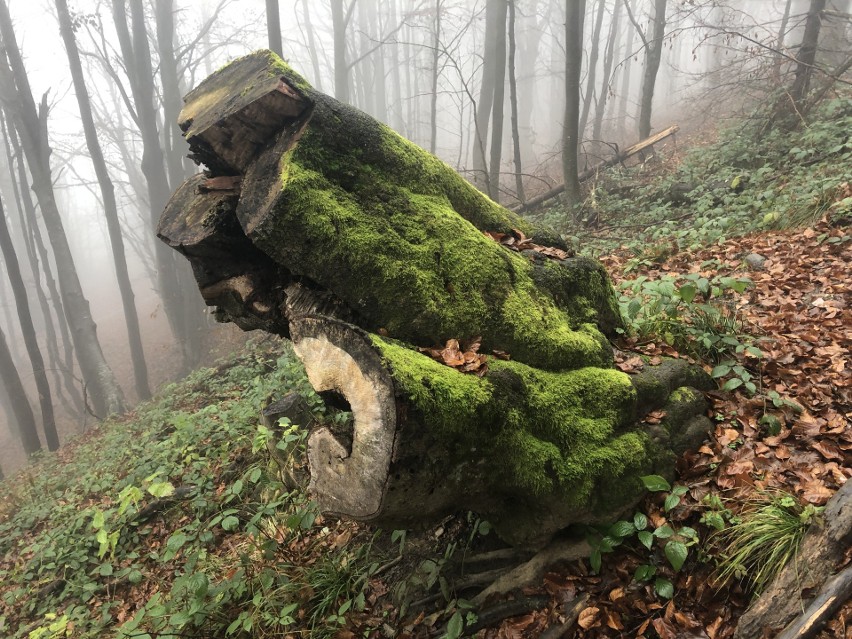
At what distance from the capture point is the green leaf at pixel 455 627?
254 cm

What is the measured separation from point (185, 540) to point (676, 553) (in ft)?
12.5

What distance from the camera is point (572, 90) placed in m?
8.87

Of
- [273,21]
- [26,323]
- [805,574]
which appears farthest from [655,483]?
[26,323]

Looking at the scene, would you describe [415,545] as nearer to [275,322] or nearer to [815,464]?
[275,322]

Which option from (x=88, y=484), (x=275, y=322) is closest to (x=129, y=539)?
(x=88, y=484)

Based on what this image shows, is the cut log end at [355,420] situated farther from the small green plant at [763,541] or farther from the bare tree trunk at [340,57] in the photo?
the bare tree trunk at [340,57]

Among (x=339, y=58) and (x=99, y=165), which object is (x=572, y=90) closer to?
(x=339, y=58)

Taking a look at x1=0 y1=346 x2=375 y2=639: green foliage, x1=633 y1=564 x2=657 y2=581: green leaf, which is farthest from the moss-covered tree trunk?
x1=0 y1=346 x2=375 y2=639: green foliage

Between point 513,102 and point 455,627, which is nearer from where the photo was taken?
point 455,627

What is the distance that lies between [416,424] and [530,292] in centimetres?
139

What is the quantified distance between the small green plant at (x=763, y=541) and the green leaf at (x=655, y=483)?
327mm

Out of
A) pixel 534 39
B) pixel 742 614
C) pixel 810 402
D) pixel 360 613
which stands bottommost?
pixel 360 613

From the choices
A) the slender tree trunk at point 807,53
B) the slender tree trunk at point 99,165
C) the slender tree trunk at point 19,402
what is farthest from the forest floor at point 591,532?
the slender tree trunk at point 99,165

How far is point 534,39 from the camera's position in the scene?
98.4ft
